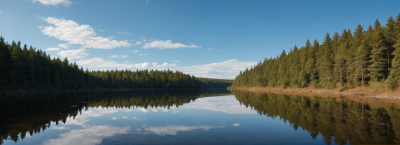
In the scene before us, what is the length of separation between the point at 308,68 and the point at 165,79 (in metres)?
111

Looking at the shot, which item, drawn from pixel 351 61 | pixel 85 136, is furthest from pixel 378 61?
pixel 85 136

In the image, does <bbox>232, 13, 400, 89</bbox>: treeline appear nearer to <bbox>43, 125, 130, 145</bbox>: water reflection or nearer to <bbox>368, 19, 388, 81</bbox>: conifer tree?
<bbox>368, 19, 388, 81</bbox>: conifer tree

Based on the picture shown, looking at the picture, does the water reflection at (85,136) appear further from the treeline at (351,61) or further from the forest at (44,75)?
the forest at (44,75)

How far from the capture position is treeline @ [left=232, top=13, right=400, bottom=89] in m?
43.1

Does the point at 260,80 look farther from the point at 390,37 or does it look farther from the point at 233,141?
the point at 233,141

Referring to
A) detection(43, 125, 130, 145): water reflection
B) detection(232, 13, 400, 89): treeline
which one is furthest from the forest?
detection(232, 13, 400, 89): treeline

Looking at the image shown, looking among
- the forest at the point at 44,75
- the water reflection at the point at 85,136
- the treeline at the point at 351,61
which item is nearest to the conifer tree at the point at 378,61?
the treeline at the point at 351,61

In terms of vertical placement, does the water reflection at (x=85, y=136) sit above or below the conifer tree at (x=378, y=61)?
below

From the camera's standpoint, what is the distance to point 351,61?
52.8m

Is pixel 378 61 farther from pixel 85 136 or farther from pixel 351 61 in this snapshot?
pixel 85 136

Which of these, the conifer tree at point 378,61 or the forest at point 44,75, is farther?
the forest at point 44,75

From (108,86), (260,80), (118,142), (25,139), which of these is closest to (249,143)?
(118,142)

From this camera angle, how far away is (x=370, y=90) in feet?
141

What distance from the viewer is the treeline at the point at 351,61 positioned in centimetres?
4312
